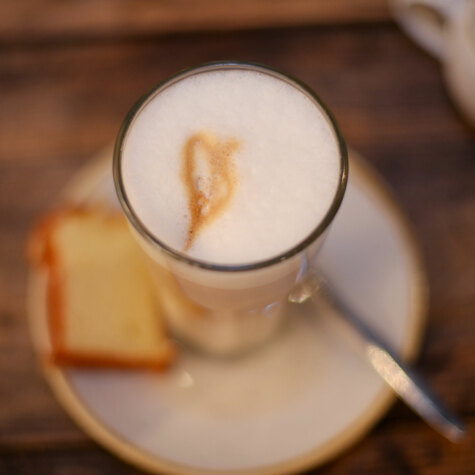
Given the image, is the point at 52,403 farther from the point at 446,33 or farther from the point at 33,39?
the point at 446,33

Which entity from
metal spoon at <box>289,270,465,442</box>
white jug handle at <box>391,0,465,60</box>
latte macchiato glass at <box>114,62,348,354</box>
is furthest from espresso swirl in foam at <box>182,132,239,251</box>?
white jug handle at <box>391,0,465,60</box>

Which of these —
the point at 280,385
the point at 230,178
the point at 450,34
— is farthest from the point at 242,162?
the point at 450,34

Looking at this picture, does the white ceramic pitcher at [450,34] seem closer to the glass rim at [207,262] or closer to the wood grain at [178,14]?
the wood grain at [178,14]

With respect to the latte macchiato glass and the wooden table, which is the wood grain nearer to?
the wooden table

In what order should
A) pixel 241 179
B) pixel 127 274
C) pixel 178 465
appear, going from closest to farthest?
pixel 241 179 → pixel 178 465 → pixel 127 274

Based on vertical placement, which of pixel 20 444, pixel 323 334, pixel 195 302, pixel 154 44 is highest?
pixel 154 44

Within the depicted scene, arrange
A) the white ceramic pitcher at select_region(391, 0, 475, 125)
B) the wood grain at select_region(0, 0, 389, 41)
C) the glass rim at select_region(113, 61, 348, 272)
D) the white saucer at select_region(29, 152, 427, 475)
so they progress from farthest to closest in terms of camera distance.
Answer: the wood grain at select_region(0, 0, 389, 41) → the white ceramic pitcher at select_region(391, 0, 475, 125) → the white saucer at select_region(29, 152, 427, 475) → the glass rim at select_region(113, 61, 348, 272)

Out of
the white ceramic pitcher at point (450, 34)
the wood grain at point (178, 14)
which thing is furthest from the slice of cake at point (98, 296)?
the white ceramic pitcher at point (450, 34)

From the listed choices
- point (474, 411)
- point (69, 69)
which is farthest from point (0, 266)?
point (474, 411)
